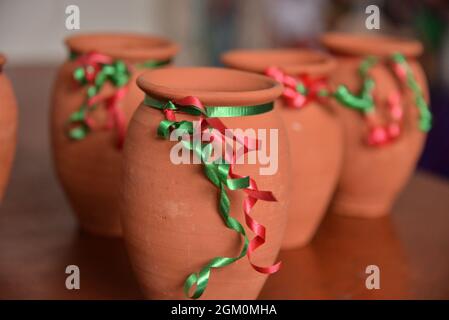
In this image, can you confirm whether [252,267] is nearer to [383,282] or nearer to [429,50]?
[383,282]

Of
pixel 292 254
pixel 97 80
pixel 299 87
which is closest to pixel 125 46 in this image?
pixel 97 80

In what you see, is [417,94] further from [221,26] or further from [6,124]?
[221,26]

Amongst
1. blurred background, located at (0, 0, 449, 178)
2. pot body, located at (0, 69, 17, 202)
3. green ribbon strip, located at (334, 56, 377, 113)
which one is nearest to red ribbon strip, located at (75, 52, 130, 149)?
pot body, located at (0, 69, 17, 202)

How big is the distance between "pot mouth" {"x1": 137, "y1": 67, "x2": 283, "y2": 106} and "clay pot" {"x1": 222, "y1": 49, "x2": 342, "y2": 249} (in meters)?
0.15

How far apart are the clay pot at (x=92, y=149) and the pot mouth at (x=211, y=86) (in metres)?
0.16

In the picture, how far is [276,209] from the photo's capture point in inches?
35.3

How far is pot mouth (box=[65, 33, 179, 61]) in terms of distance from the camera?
1.11 m

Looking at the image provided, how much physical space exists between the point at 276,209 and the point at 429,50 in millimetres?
1735

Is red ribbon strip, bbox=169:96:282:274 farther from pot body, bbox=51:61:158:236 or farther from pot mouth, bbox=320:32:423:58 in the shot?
pot mouth, bbox=320:32:423:58

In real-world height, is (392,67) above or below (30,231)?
above

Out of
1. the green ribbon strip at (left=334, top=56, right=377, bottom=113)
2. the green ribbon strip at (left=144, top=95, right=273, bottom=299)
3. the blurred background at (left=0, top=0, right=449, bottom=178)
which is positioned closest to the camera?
the green ribbon strip at (left=144, top=95, right=273, bottom=299)

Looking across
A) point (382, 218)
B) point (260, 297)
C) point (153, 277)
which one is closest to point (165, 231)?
point (153, 277)

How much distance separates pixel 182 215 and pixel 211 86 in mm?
207

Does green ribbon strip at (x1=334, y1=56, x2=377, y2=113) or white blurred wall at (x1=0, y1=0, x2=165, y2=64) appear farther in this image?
white blurred wall at (x1=0, y1=0, x2=165, y2=64)
